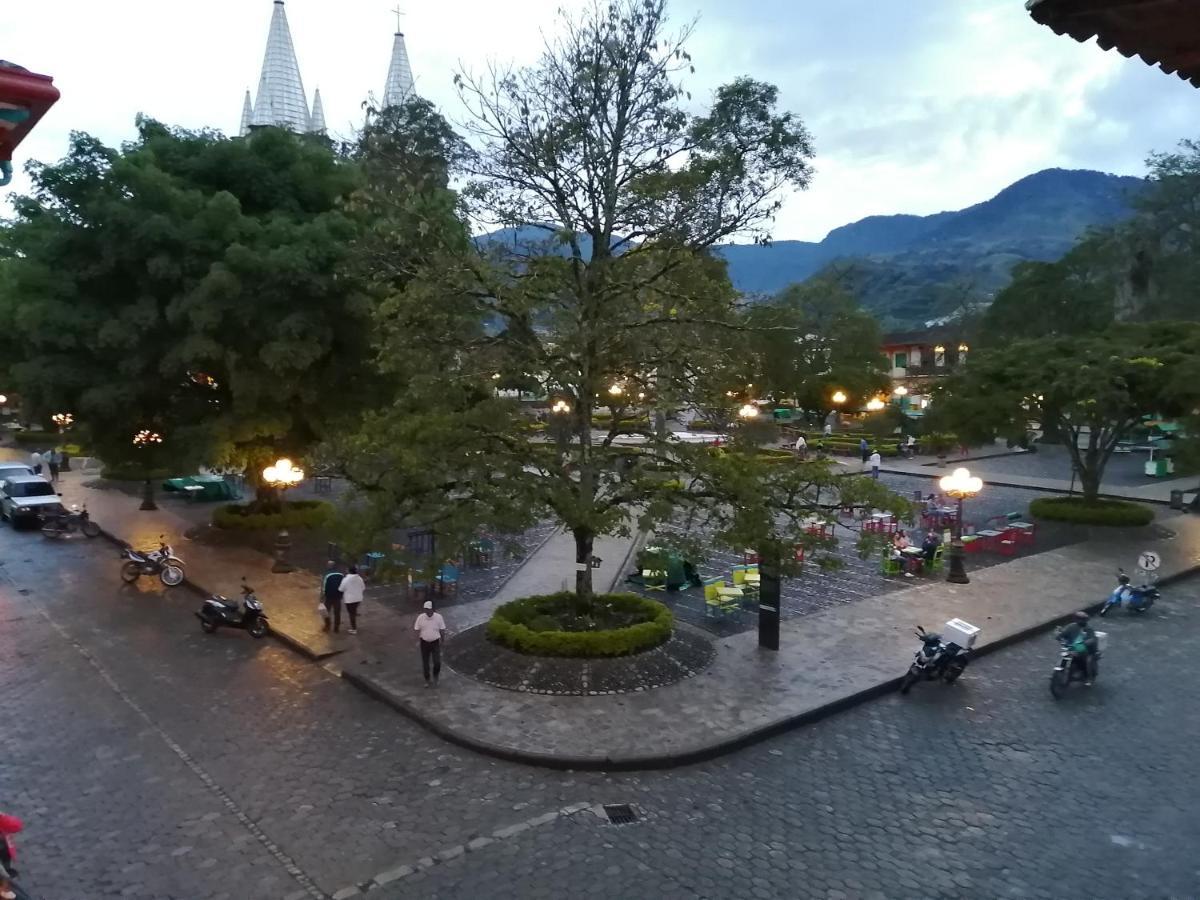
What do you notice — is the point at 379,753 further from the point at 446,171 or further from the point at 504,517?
the point at 446,171

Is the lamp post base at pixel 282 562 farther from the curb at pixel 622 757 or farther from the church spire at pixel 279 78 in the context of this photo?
the church spire at pixel 279 78

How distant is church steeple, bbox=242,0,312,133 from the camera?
53250mm

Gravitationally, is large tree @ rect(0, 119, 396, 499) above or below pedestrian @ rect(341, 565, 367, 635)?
above

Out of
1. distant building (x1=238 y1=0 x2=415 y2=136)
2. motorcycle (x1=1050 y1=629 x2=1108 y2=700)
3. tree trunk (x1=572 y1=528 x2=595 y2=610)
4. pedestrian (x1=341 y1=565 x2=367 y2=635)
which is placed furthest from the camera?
distant building (x1=238 y1=0 x2=415 y2=136)

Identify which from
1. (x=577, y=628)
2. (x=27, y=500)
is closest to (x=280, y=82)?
(x=27, y=500)

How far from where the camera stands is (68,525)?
82.5 ft

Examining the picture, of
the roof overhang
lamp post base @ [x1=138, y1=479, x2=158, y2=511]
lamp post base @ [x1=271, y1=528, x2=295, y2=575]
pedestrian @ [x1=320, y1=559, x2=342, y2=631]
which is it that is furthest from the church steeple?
the roof overhang

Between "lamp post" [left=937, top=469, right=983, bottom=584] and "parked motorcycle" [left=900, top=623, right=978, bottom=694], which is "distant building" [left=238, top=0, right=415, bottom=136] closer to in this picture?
"lamp post" [left=937, top=469, right=983, bottom=584]

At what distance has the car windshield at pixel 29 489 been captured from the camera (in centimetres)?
2688

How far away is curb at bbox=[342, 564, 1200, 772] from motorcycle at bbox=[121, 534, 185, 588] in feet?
27.4

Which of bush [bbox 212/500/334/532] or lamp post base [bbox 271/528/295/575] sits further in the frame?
bush [bbox 212/500/334/532]

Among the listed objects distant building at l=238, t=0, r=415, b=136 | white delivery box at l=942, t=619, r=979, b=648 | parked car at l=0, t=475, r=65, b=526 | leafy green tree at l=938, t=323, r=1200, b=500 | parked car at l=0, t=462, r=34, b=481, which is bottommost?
white delivery box at l=942, t=619, r=979, b=648

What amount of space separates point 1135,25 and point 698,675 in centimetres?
1013

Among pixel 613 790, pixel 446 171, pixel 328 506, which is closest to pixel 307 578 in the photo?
pixel 328 506
